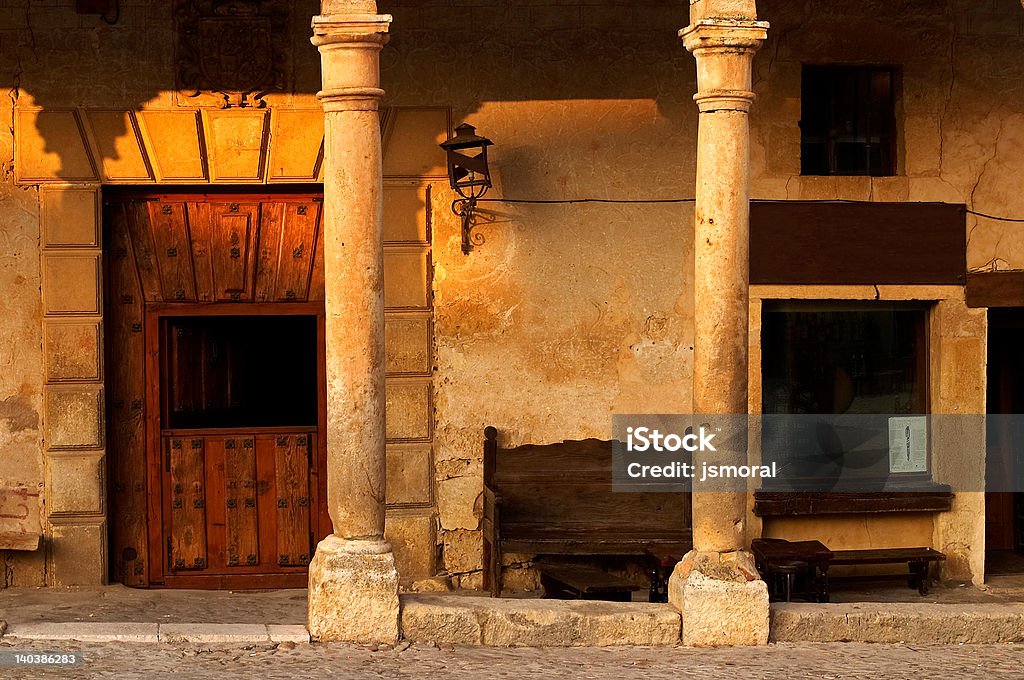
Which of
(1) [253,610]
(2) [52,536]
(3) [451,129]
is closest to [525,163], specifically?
(3) [451,129]

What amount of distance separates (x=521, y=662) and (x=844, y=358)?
3732 millimetres

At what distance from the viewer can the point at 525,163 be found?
8336 millimetres

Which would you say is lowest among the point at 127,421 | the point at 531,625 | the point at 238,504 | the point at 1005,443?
the point at 531,625

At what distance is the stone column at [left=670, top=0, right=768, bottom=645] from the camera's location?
643cm

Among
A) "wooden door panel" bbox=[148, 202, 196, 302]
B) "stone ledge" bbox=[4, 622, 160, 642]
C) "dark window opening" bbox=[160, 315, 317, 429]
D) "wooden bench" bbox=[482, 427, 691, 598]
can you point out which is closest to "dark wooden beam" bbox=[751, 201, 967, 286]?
"wooden bench" bbox=[482, 427, 691, 598]

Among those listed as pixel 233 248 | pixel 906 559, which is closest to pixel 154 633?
pixel 233 248

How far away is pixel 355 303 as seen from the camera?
6352mm

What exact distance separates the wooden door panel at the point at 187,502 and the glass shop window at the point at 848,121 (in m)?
4.46

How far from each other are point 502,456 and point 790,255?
230 cm

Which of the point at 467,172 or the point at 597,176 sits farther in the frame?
the point at 597,176

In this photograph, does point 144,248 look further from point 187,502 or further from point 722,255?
point 722,255

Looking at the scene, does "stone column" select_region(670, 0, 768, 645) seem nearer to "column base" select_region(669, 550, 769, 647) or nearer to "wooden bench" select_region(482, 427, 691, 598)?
"column base" select_region(669, 550, 769, 647)

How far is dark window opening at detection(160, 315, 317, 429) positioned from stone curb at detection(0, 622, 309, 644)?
2.32 m

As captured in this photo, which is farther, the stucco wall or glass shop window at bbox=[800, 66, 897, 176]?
glass shop window at bbox=[800, 66, 897, 176]
